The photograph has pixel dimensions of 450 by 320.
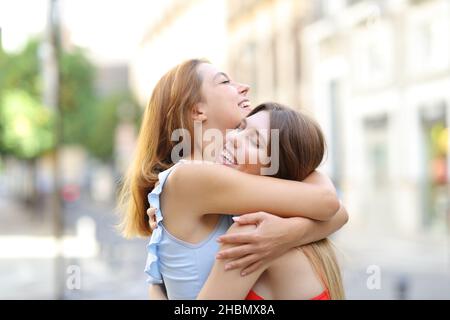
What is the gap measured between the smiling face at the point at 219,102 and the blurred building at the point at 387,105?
17711mm

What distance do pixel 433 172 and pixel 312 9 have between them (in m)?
9.50

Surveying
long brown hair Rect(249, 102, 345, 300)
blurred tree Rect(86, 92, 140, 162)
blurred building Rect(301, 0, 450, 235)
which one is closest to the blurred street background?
blurred building Rect(301, 0, 450, 235)

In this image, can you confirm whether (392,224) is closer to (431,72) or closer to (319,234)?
(431,72)

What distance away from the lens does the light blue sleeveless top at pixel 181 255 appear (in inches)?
87.5

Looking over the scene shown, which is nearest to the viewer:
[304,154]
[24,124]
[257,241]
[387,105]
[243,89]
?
[257,241]

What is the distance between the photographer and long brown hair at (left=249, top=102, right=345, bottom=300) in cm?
220

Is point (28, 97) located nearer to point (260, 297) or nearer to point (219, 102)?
point (219, 102)

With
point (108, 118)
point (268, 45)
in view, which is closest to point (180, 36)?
point (108, 118)

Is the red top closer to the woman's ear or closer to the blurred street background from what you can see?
the woman's ear

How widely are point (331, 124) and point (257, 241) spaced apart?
25422 millimetres

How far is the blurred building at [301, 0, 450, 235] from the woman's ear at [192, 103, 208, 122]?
17752 mm

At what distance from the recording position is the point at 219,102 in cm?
232

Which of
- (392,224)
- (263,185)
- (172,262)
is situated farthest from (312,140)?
(392,224)

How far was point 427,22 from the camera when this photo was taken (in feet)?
66.9
